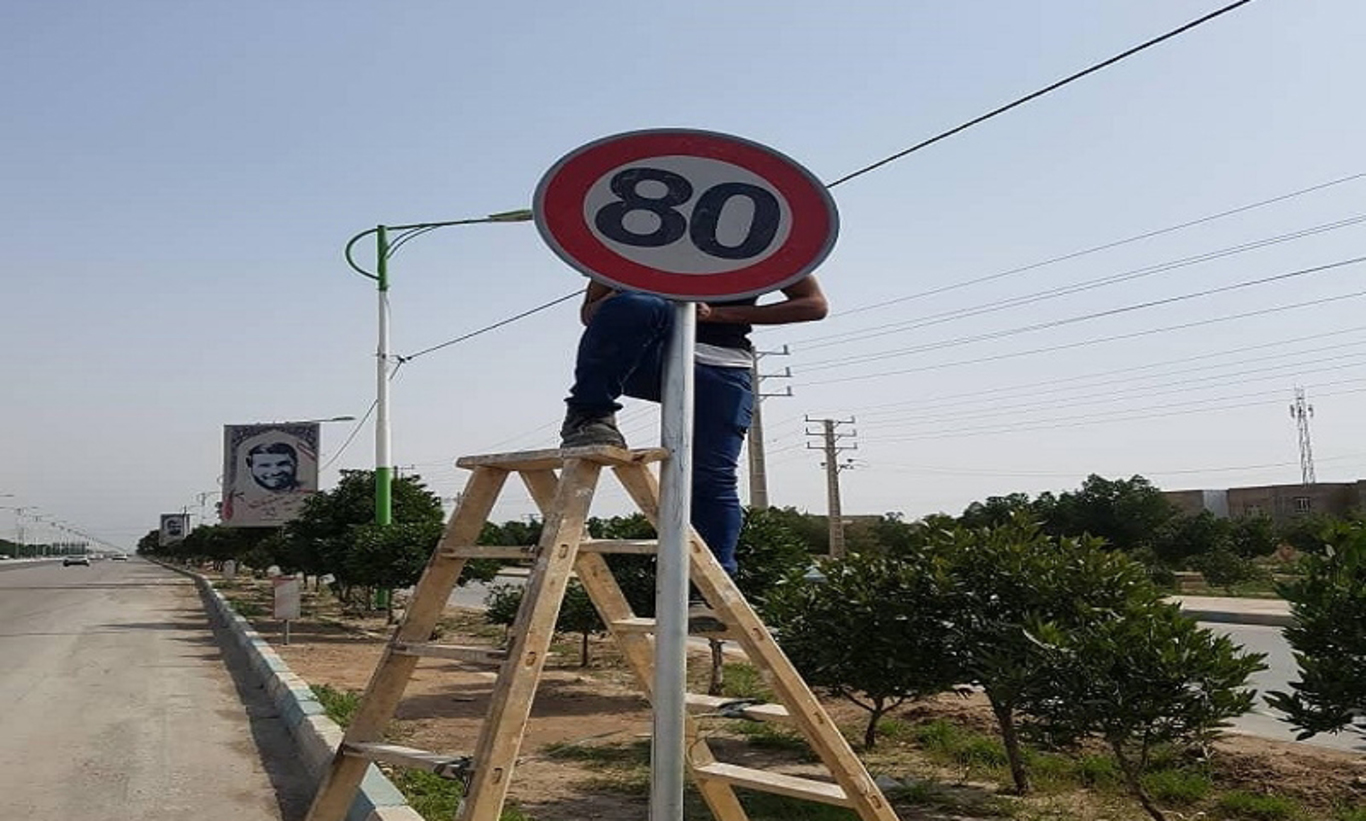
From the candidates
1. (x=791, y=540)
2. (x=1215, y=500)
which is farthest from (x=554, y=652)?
(x=1215, y=500)

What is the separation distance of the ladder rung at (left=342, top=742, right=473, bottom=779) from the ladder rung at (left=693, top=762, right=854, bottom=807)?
75cm

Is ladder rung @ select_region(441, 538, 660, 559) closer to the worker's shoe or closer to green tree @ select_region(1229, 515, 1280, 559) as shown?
the worker's shoe

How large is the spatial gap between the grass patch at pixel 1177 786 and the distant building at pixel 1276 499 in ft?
155

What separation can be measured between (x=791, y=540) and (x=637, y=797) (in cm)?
484

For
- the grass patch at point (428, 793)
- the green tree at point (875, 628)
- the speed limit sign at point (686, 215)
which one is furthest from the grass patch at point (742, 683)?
the speed limit sign at point (686, 215)

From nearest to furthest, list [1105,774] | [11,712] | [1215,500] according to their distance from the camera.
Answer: [1105,774], [11,712], [1215,500]

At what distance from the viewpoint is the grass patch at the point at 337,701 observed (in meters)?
7.83

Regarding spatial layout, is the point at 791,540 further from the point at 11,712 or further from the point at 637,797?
the point at 11,712

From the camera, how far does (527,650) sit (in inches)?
107

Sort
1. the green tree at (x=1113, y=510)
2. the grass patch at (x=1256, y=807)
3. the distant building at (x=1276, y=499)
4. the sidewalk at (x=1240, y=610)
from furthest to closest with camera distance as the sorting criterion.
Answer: the distant building at (x=1276, y=499), the green tree at (x=1113, y=510), the sidewalk at (x=1240, y=610), the grass patch at (x=1256, y=807)

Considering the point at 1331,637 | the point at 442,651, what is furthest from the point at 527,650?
the point at 1331,637

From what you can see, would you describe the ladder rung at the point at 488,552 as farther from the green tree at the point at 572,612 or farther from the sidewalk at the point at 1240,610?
the sidewalk at the point at 1240,610

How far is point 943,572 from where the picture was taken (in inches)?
251

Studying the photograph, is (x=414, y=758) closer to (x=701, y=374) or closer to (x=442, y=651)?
(x=442, y=651)
